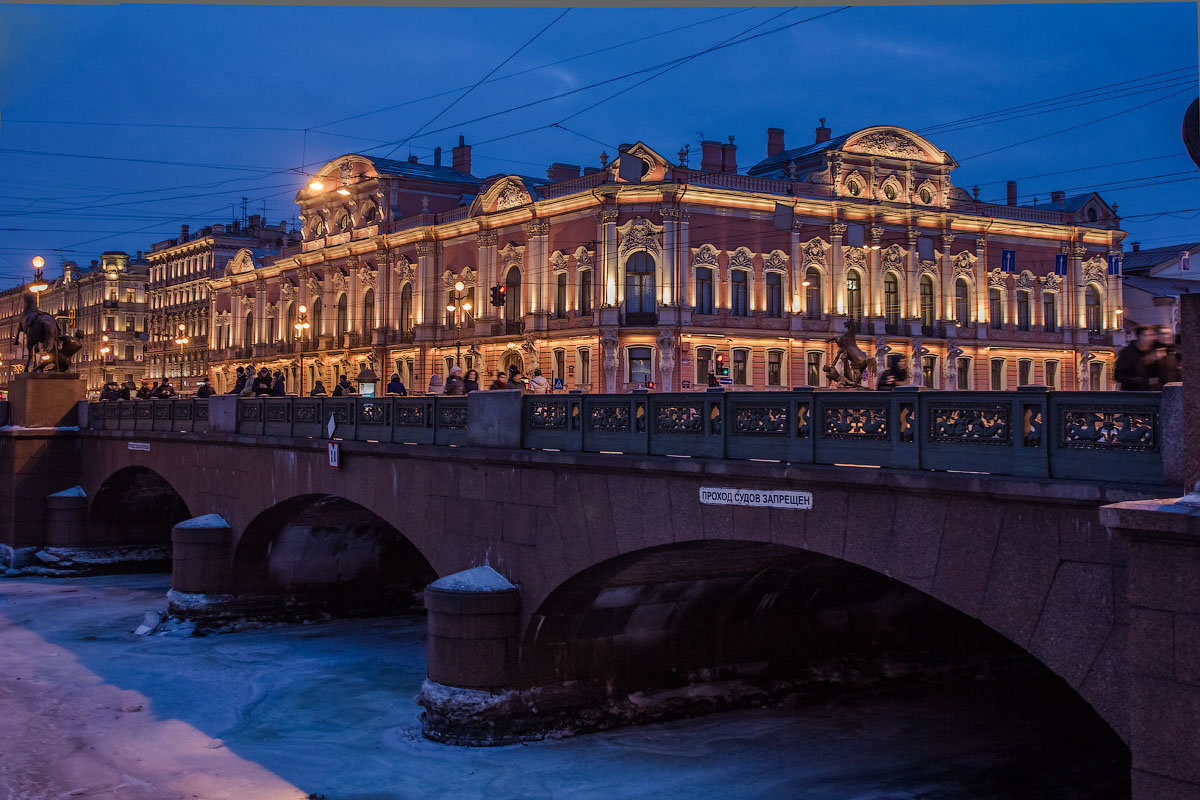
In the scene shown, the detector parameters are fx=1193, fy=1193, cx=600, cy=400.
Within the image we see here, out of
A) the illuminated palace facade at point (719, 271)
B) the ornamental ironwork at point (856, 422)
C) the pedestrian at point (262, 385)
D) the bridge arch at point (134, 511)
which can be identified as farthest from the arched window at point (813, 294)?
the ornamental ironwork at point (856, 422)

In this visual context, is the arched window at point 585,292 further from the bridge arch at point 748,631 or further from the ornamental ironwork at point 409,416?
the ornamental ironwork at point 409,416

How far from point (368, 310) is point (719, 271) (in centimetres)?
1844

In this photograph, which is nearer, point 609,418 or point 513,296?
point 609,418

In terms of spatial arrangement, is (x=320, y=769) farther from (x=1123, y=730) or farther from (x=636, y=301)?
(x=636, y=301)

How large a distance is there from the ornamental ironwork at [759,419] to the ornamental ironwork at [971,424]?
184 centimetres

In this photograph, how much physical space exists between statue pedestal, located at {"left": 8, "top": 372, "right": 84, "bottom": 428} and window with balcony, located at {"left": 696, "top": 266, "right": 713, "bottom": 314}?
21589 mm

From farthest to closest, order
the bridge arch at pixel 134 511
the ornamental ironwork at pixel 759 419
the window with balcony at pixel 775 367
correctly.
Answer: the window with balcony at pixel 775 367
the bridge arch at pixel 134 511
the ornamental ironwork at pixel 759 419

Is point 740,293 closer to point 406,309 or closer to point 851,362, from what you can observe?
point 406,309

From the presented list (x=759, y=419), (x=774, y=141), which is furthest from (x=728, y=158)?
(x=759, y=419)

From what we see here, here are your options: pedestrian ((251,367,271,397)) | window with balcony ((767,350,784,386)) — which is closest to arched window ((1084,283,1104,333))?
window with balcony ((767,350,784,386))

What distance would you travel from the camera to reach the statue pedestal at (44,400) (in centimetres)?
3052

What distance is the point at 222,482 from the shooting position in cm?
2342

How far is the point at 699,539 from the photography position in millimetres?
11906

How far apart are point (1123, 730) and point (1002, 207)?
148ft
